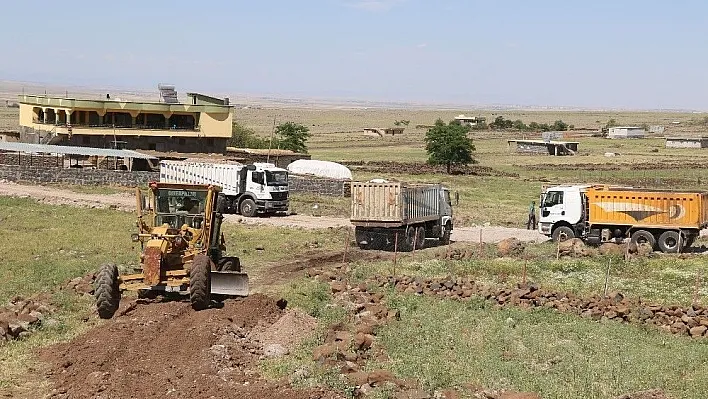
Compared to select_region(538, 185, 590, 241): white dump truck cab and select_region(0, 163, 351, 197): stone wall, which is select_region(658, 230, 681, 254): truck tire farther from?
select_region(0, 163, 351, 197): stone wall

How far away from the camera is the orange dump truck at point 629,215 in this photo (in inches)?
1308

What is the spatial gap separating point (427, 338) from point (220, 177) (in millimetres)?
Result: 29228

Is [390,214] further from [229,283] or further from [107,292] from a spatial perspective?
[107,292]

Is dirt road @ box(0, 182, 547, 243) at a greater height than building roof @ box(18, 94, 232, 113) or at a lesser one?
lesser

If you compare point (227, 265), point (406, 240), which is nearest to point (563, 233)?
point (406, 240)

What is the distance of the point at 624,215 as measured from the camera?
33938mm

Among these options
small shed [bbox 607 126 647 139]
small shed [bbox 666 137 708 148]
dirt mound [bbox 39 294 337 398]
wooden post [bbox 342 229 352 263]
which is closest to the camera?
dirt mound [bbox 39 294 337 398]

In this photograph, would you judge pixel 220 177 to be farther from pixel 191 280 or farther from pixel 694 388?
pixel 694 388

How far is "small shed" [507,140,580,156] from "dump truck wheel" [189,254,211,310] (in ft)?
269

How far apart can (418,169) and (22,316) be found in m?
56.7

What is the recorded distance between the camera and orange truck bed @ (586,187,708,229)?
3312 centimetres

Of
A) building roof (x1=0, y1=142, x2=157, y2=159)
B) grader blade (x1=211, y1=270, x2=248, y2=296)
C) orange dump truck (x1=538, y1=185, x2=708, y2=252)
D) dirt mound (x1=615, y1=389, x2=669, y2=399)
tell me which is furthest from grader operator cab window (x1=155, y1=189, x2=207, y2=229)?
building roof (x1=0, y1=142, x2=157, y2=159)

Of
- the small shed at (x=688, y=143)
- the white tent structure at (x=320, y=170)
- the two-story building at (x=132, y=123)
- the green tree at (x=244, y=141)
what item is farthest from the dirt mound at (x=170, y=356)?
the small shed at (x=688, y=143)

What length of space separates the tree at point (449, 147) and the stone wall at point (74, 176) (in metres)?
28.6
